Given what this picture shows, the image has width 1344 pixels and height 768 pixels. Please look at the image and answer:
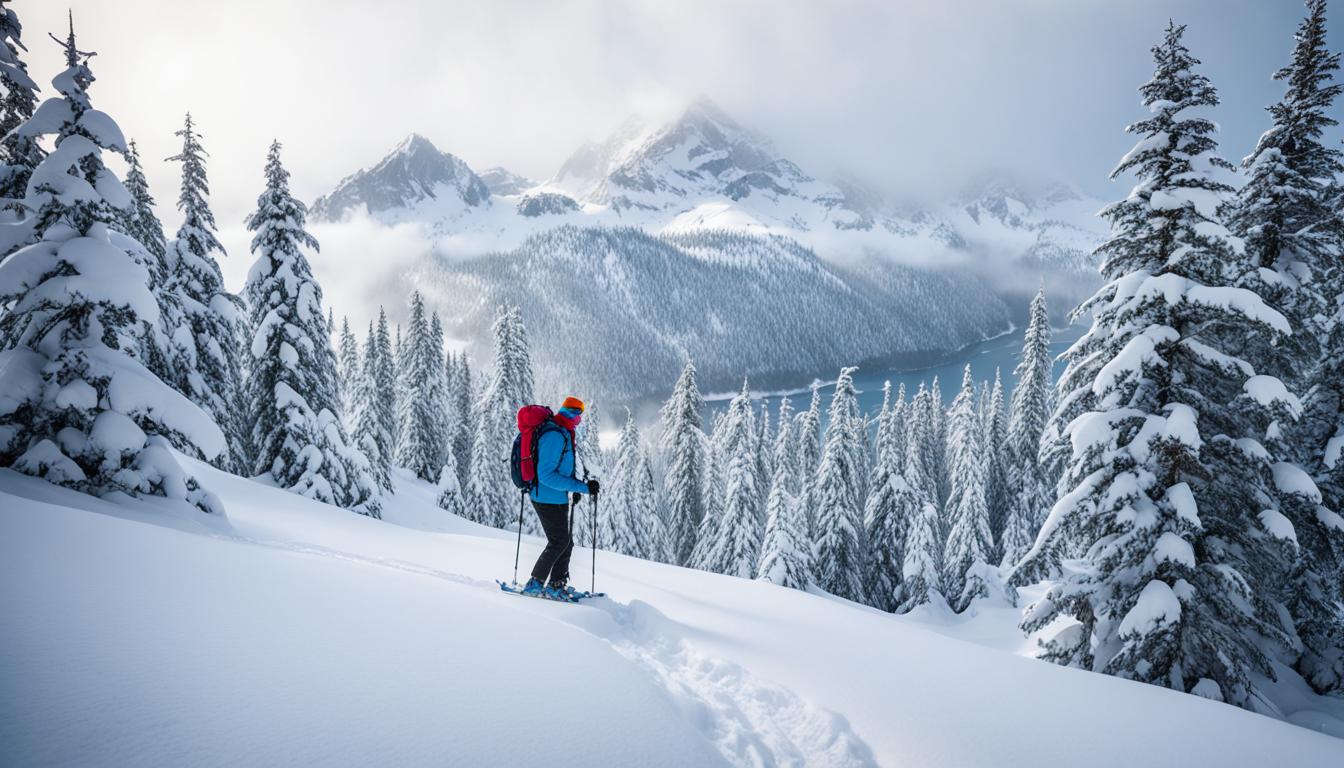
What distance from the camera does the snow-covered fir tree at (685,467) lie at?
3275 centimetres

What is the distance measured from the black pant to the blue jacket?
112mm

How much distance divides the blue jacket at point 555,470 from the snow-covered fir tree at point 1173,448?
26.9 feet

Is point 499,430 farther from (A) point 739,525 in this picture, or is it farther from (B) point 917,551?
(B) point 917,551

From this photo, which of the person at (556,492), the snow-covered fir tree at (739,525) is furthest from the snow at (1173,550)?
the snow-covered fir tree at (739,525)

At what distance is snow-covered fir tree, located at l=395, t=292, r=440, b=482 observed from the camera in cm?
3831

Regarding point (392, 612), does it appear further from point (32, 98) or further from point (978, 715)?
point (32, 98)

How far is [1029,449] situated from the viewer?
32.5 metres

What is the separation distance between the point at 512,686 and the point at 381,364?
129 ft

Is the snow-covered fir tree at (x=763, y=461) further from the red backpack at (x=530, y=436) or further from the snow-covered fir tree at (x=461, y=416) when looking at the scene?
the red backpack at (x=530, y=436)

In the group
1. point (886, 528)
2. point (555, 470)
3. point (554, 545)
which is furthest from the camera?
point (886, 528)

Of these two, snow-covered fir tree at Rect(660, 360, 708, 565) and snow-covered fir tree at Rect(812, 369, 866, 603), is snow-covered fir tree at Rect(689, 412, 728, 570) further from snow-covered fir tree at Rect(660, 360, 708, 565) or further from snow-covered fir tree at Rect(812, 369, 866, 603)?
snow-covered fir tree at Rect(812, 369, 866, 603)

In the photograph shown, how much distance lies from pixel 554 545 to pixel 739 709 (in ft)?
10.4

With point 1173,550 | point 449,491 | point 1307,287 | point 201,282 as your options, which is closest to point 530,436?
point 1173,550

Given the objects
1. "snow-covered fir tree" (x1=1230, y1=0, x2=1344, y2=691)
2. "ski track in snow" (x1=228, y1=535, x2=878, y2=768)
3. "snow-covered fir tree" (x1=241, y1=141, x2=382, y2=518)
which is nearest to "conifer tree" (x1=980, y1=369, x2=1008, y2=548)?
"snow-covered fir tree" (x1=1230, y1=0, x2=1344, y2=691)
